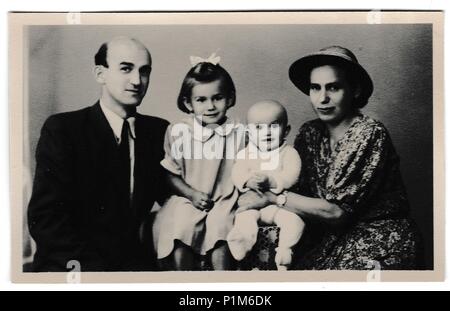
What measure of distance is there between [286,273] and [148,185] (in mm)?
400

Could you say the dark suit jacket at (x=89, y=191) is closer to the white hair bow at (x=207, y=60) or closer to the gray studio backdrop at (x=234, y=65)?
the gray studio backdrop at (x=234, y=65)

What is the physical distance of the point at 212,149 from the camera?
134 centimetres

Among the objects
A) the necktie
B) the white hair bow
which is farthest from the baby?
the necktie

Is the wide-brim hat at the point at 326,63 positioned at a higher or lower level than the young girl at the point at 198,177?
higher

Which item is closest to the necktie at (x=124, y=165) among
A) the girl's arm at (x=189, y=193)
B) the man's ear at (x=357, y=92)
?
the girl's arm at (x=189, y=193)

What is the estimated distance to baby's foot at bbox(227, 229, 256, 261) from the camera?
133 cm

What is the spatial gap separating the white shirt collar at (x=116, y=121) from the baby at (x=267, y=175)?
0.88 feet

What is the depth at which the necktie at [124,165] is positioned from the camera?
1.32 meters

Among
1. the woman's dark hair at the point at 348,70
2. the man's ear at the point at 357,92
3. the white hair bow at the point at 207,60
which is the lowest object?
the man's ear at the point at 357,92

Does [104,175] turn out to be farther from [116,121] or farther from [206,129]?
[206,129]

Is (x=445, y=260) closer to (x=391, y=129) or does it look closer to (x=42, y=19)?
(x=391, y=129)

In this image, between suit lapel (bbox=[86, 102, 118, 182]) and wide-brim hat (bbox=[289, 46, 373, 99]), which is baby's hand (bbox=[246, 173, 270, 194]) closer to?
wide-brim hat (bbox=[289, 46, 373, 99])

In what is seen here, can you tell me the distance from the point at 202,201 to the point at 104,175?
0.25 metres

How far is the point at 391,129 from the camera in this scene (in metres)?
1.34
